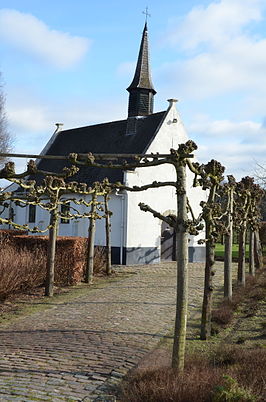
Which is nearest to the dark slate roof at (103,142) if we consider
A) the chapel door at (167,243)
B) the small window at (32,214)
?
the small window at (32,214)

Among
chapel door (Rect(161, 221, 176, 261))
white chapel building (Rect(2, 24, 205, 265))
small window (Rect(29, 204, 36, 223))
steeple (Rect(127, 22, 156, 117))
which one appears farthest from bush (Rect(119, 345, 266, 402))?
small window (Rect(29, 204, 36, 223))

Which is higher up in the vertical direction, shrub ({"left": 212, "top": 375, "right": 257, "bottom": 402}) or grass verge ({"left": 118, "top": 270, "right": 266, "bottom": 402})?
shrub ({"left": 212, "top": 375, "right": 257, "bottom": 402})

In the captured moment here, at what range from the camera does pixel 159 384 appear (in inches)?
180

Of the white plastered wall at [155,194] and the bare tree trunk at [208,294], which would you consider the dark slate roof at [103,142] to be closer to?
the white plastered wall at [155,194]

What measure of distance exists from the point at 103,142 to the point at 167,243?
24.1 ft

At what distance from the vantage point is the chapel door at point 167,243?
2373 cm

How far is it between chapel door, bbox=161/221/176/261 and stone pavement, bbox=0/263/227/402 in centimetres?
1127

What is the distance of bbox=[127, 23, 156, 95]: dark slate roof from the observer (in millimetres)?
24984

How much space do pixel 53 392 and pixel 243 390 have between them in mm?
2210

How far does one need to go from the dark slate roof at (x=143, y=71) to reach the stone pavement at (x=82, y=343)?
15881 mm

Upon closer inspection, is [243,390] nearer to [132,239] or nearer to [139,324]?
[139,324]

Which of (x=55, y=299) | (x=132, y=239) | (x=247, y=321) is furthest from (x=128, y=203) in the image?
(x=247, y=321)

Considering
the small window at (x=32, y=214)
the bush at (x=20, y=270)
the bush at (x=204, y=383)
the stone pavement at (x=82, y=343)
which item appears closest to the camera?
the bush at (x=204, y=383)

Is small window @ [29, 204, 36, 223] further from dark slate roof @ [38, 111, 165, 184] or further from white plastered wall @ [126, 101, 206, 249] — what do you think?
white plastered wall @ [126, 101, 206, 249]
